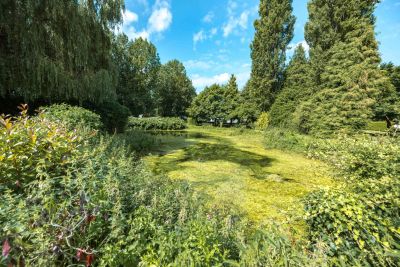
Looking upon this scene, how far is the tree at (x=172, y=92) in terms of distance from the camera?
40.0 meters

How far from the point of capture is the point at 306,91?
2027 centimetres

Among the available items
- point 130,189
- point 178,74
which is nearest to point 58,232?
point 130,189

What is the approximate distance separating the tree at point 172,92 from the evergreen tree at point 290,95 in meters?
21.5

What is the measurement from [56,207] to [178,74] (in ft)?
146

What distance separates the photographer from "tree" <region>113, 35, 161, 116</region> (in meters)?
32.4

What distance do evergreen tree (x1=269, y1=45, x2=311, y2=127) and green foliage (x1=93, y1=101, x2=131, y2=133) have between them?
49.0 ft

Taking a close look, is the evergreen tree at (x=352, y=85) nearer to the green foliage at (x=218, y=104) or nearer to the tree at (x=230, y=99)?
the green foliage at (x=218, y=104)

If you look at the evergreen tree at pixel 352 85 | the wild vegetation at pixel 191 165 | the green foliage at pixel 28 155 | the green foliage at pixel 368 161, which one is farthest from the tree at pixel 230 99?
the green foliage at pixel 28 155

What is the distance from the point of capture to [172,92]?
41406 millimetres

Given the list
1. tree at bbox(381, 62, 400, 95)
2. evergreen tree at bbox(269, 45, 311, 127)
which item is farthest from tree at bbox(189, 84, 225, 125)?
tree at bbox(381, 62, 400, 95)

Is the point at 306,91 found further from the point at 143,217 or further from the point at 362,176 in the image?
the point at 143,217

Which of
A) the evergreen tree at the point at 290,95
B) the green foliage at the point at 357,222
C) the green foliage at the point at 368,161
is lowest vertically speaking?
the green foliage at the point at 357,222

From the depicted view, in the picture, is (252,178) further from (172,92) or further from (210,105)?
(172,92)

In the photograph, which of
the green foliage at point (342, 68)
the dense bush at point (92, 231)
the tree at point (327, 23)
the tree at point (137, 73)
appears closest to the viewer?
the dense bush at point (92, 231)
